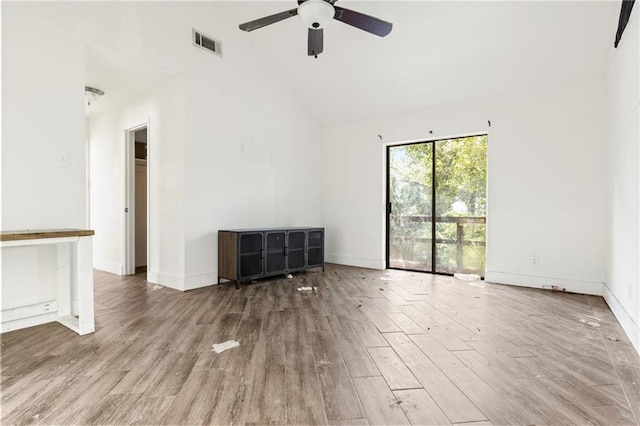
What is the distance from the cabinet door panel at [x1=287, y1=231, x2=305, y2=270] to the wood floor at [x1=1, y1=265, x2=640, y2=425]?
4.16ft

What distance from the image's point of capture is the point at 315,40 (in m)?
3.21

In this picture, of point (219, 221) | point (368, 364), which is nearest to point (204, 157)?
point (219, 221)

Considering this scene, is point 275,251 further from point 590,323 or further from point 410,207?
point 590,323

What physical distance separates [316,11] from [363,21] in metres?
0.46

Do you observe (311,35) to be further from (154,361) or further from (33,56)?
(154,361)

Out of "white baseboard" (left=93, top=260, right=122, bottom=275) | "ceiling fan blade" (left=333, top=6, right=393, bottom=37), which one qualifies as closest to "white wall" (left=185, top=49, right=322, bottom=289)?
"white baseboard" (left=93, top=260, right=122, bottom=275)

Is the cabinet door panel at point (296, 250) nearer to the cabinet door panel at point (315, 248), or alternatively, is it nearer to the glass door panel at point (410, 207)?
the cabinet door panel at point (315, 248)

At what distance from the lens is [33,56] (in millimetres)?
2629

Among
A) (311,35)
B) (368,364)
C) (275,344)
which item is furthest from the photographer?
(311,35)

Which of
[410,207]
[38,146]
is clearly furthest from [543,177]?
[38,146]

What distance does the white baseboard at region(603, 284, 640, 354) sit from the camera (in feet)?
7.45

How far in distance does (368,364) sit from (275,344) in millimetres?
660

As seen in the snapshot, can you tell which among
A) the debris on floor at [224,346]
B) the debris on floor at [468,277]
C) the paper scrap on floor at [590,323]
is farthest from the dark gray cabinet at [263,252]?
the paper scrap on floor at [590,323]

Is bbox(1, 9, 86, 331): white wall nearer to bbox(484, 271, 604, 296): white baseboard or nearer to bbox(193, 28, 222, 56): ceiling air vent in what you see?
bbox(193, 28, 222, 56): ceiling air vent
